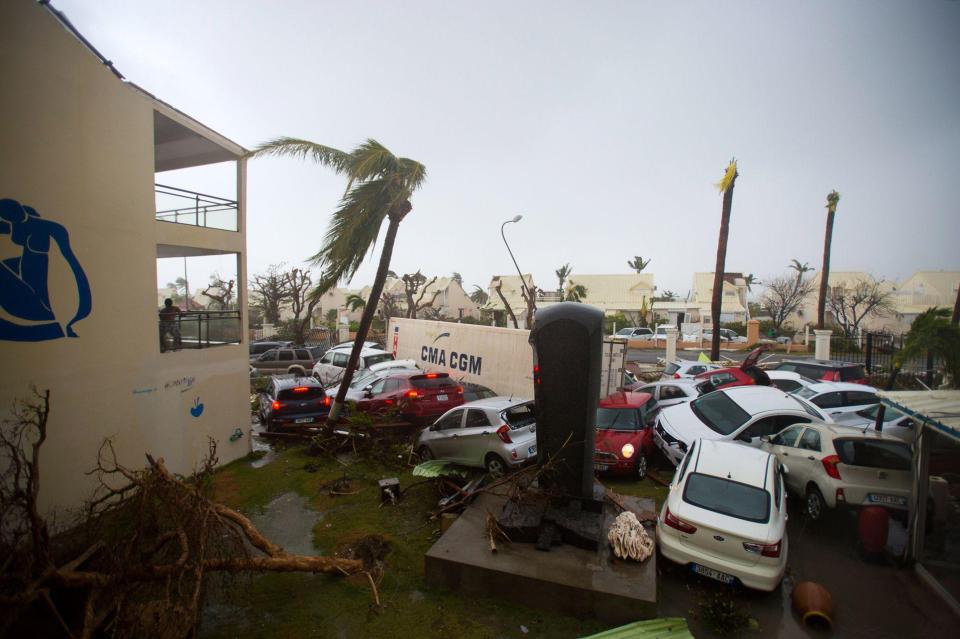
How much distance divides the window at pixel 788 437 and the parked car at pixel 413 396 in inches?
284

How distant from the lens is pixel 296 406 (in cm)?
1256

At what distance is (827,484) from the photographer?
24.2 feet

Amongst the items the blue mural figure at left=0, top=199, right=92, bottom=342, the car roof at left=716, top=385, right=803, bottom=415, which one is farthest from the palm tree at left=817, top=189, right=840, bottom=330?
the blue mural figure at left=0, top=199, right=92, bottom=342

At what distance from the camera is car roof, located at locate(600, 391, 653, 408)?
1048 cm

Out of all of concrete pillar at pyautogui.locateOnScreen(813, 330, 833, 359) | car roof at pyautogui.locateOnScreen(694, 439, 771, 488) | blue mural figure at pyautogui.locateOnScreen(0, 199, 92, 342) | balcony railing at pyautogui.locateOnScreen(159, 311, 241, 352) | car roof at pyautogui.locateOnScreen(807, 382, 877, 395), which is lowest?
car roof at pyautogui.locateOnScreen(694, 439, 771, 488)

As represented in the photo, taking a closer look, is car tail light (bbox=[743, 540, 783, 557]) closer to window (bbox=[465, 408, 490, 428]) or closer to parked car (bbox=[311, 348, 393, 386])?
window (bbox=[465, 408, 490, 428])

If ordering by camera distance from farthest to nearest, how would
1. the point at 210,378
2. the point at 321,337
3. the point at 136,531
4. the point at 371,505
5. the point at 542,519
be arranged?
the point at 321,337 → the point at 210,378 → the point at 371,505 → the point at 542,519 → the point at 136,531

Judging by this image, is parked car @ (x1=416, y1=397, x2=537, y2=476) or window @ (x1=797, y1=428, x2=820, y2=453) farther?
parked car @ (x1=416, y1=397, x2=537, y2=476)

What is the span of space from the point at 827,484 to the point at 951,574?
163cm

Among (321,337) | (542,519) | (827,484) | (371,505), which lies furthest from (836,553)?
(321,337)

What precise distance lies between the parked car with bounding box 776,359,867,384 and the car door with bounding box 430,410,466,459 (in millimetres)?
12250

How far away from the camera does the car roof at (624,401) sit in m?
10.5

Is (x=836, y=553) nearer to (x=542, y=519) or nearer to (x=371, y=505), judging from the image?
(x=542, y=519)

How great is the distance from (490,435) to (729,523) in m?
4.42
